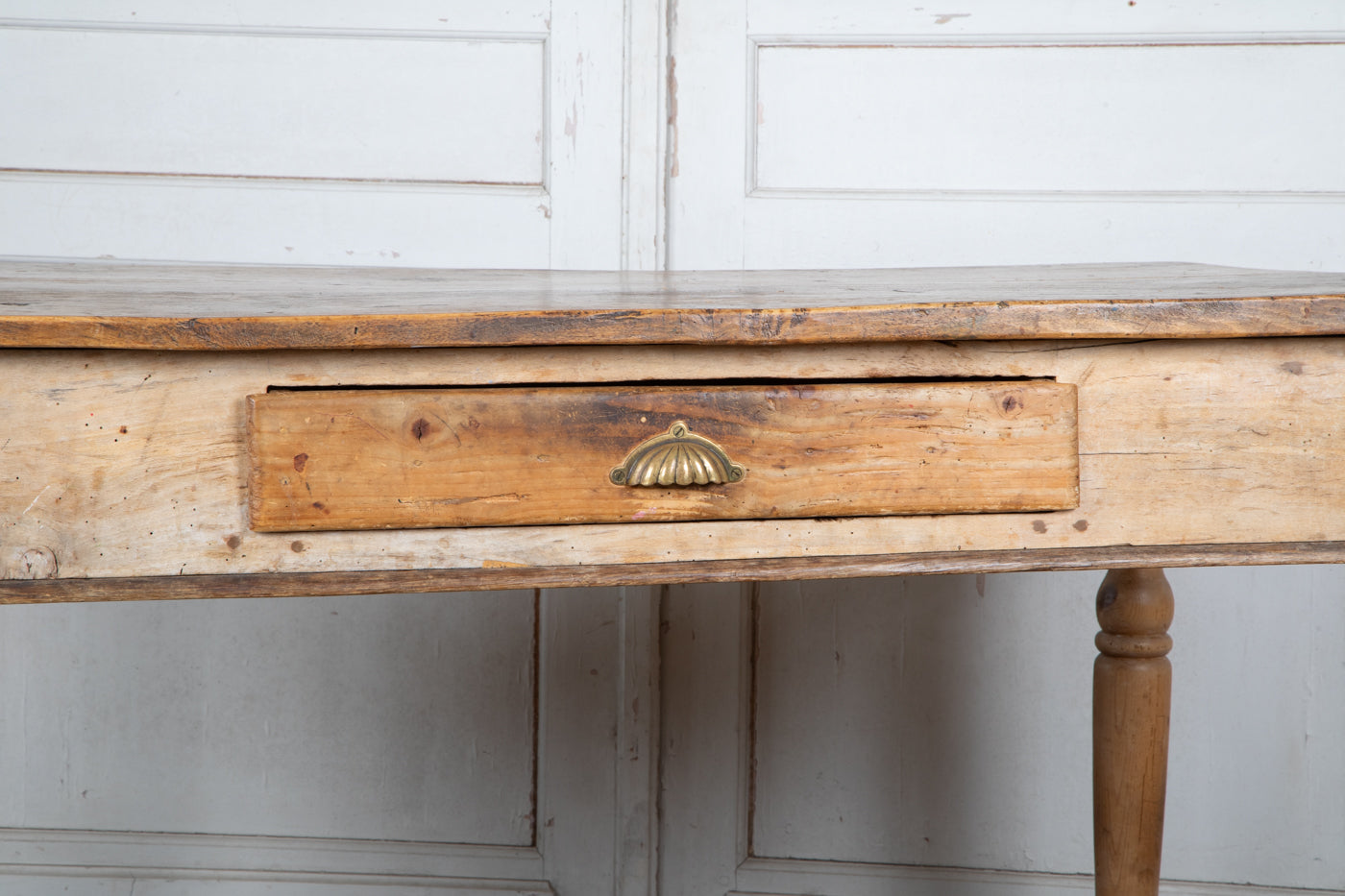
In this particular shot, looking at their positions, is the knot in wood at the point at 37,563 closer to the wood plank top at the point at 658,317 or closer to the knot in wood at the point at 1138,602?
the wood plank top at the point at 658,317

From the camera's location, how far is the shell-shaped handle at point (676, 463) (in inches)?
24.7

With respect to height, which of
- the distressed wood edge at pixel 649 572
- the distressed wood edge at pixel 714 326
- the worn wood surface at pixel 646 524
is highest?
the distressed wood edge at pixel 714 326

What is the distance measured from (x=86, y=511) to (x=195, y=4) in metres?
1.05

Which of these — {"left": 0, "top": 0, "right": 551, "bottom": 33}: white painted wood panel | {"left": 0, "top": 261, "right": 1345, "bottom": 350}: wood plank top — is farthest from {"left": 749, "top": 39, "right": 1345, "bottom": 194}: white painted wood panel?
{"left": 0, "top": 261, "right": 1345, "bottom": 350}: wood plank top

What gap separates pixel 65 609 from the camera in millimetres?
1505

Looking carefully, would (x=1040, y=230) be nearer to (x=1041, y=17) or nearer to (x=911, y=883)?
(x=1041, y=17)

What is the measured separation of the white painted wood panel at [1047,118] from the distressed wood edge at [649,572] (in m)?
0.86

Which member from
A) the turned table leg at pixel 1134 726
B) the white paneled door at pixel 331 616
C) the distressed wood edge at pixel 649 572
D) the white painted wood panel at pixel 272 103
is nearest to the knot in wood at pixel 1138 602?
the turned table leg at pixel 1134 726

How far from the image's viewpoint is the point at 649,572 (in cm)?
65

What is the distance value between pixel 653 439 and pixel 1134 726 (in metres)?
0.68

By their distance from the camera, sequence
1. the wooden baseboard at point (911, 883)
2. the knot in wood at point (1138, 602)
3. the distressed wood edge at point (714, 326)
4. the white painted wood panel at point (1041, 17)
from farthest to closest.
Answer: the wooden baseboard at point (911, 883), the white painted wood panel at point (1041, 17), the knot in wood at point (1138, 602), the distressed wood edge at point (714, 326)

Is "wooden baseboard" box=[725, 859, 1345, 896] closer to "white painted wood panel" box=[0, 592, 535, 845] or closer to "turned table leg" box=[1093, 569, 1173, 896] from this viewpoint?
"white painted wood panel" box=[0, 592, 535, 845]

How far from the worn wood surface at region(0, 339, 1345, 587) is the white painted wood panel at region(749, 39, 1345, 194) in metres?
0.83

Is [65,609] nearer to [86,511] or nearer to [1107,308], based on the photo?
[86,511]
